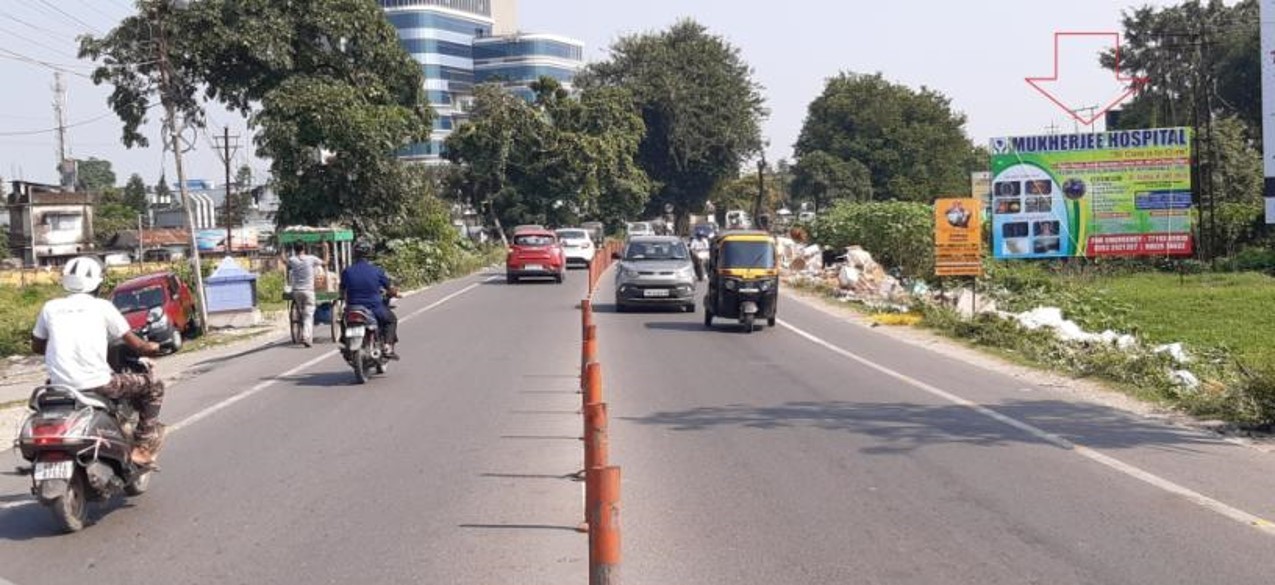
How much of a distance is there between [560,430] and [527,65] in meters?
125

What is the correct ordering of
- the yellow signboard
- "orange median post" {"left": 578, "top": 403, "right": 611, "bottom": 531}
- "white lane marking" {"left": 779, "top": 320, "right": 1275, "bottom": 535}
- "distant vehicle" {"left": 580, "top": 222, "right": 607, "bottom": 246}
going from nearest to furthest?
1. "orange median post" {"left": 578, "top": 403, "right": 611, "bottom": 531}
2. "white lane marking" {"left": 779, "top": 320, "right": 1275, "bottom": 535}
3. the yellow signboard
4. "distant vehicle" {"left": 580, "top": 222, "right": 607, "bottom": 246}

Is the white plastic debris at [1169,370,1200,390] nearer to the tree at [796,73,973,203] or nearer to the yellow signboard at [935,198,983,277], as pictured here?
the yellow signboard at [935,198,983,277]

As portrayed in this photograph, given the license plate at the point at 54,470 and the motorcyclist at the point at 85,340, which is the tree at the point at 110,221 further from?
the license plate at the point at 54,470

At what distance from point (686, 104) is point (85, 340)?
7555cm

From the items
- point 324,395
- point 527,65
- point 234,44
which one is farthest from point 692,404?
point 527,65

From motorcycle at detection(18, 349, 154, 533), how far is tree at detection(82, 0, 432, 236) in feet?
106

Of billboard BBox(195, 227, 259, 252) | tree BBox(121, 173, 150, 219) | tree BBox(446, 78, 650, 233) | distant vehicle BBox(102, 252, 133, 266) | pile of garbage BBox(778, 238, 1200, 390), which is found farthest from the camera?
tree BBox(121, 173, 150, 219)

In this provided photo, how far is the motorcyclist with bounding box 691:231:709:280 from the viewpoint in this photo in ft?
99.0

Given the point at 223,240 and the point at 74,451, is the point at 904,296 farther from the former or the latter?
the point at 223,240

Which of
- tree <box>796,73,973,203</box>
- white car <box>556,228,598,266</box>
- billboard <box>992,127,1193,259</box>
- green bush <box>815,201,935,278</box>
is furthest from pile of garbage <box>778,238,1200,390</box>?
tree <box>796,73,973,203</box>

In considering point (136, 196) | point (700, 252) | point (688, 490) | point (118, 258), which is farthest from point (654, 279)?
point (136, 196)

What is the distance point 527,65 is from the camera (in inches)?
5221

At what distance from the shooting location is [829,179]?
260 feet

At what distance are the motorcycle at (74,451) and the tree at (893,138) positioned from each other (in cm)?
7488
